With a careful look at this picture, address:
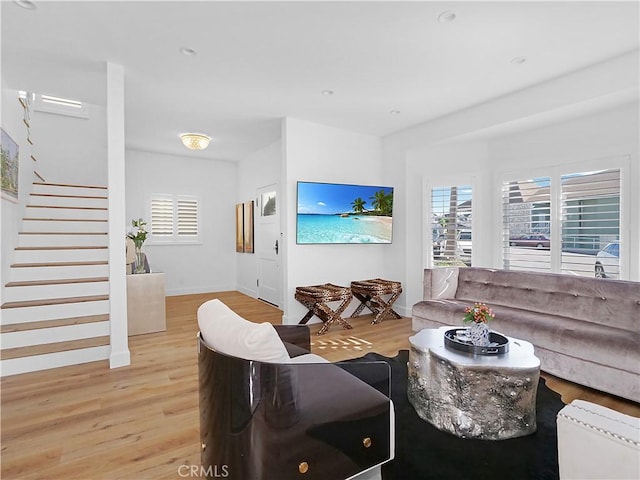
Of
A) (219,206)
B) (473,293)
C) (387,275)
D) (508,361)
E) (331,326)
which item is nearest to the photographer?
(508,361)

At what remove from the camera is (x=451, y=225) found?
484 cm

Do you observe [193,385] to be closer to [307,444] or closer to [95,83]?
[307,444]

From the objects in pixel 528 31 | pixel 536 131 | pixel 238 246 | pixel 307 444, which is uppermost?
pixel 528 31

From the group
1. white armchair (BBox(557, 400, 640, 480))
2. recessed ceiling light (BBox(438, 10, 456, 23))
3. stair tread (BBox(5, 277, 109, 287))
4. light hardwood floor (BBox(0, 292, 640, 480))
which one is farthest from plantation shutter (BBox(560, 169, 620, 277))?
stair tread (BBox(5, 277, 109, 287))

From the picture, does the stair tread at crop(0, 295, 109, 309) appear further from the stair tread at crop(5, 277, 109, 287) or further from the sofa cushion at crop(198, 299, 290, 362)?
the sofa cushion at crop(198, 299, 290, 362)

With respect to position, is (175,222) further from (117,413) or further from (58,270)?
(117,413)

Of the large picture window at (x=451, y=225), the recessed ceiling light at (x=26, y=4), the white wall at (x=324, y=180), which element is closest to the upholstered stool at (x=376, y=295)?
the white wall at (x=324, y=180)

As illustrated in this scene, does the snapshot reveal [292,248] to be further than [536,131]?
Yes

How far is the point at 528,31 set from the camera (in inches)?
102

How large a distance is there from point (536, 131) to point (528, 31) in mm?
1875

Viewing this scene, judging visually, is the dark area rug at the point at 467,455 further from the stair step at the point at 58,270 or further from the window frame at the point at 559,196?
the stair step at the point at 58,270

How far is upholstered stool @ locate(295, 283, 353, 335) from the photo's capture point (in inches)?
165

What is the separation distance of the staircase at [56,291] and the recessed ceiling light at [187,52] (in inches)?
106

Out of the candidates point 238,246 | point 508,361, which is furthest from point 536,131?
point 238,246
